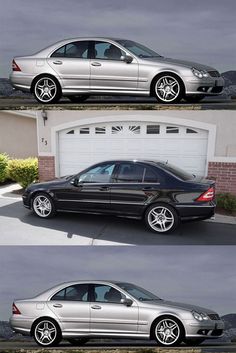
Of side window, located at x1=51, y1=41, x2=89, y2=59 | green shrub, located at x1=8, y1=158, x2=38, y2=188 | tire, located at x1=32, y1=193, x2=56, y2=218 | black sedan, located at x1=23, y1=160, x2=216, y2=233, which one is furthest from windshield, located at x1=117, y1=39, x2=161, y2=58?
tire, located at x1=32, y1=193, x2=56, y2=218

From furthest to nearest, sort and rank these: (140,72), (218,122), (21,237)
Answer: (21,237) → (218,122) → (140,72)

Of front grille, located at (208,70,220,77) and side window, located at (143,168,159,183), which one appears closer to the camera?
front grille, located at (208,70,220,77)

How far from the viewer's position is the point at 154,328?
10.2 meters

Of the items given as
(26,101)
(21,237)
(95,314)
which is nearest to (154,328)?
(95,314)

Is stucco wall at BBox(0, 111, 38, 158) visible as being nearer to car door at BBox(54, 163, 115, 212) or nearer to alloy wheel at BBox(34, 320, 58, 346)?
car door at BBox(54, 163, 115, 212)

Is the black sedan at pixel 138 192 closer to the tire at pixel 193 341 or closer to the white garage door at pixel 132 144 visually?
the white garage door at pixel 132 144

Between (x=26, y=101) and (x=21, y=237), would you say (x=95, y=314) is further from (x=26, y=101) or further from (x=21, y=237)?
(x=26, y=101)

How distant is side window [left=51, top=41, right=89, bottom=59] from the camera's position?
9281mm

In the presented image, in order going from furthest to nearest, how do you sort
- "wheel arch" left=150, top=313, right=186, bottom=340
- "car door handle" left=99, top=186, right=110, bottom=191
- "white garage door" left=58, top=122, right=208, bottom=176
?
"car door handle" left=99, top=186, right=110, bottom=191
"wheel arch" left=150, top=313, right=186, bottom=340
"white garage door" left=58, top=122, right=208, bottom=176

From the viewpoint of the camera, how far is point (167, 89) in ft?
30.4

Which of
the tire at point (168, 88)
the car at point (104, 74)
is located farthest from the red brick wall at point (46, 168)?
the tire at point (168, 88)

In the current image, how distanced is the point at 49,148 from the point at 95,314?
2585 millimetres

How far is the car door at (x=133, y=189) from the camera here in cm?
1054

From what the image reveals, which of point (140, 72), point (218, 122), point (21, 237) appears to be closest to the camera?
point (140, 72)
